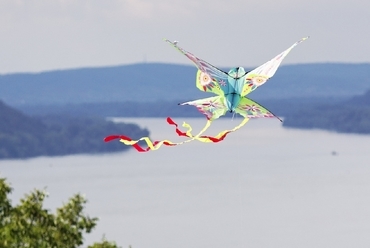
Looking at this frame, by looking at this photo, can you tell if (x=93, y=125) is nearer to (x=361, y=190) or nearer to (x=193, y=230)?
(x=361, y=190)

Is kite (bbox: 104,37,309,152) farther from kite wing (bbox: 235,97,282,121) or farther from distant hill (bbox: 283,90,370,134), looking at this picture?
distant hill (bbox: 283,90,370,134)

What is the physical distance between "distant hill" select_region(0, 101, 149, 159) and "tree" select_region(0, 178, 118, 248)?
93.9 metres

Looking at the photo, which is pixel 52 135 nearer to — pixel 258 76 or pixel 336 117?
pixel 336 117

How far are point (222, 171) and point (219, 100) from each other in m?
82.8

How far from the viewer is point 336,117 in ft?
429

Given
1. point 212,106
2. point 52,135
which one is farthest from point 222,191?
point 212,106

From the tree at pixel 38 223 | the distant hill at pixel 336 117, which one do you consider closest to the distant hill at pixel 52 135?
the distant hill at pixel 336 117

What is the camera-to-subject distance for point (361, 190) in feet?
250

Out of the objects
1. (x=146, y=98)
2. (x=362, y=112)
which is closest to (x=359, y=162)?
(x=362, y=112)

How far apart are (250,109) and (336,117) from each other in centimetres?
12550

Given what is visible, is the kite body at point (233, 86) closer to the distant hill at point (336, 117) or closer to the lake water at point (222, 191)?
the lake water at point (222, 191)

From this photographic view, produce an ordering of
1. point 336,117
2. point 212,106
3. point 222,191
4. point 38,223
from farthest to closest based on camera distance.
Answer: point 336,117
point 222,191
point 38,223
point 212,106

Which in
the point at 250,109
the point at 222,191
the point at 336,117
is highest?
the point at 336,117

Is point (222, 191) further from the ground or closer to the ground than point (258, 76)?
further from the ground
